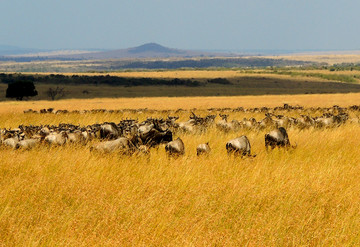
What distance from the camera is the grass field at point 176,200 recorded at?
5.53 metres

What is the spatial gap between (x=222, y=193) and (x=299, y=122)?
11282mm

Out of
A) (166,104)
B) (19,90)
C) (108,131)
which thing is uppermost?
(108,131)

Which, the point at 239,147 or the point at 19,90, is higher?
the point at 239,147

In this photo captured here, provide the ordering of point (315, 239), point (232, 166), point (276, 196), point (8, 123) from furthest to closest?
1. point (8, 123)
2. point (232, 166)
3. point (276, 196)
4. point (315, 239)

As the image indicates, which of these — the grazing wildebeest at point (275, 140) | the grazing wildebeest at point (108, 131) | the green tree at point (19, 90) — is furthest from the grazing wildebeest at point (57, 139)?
the green tree at point (19, 90)

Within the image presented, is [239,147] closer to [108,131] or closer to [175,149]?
[175,149]

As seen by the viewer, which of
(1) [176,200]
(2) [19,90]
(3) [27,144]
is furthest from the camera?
(2) [19,90]

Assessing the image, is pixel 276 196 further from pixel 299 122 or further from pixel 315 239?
pixel 299 122

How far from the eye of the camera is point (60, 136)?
1208 centimetres

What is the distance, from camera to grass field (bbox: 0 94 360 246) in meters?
5.53

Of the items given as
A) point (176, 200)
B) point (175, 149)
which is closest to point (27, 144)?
point (175, 149)

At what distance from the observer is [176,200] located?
22.4 ft

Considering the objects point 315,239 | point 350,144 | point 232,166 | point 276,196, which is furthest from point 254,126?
point 315,239

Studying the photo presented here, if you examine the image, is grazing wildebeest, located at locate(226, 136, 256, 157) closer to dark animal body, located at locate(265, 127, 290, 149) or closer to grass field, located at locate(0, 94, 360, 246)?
grass field, located at locate(0, 94, 360, 246)
